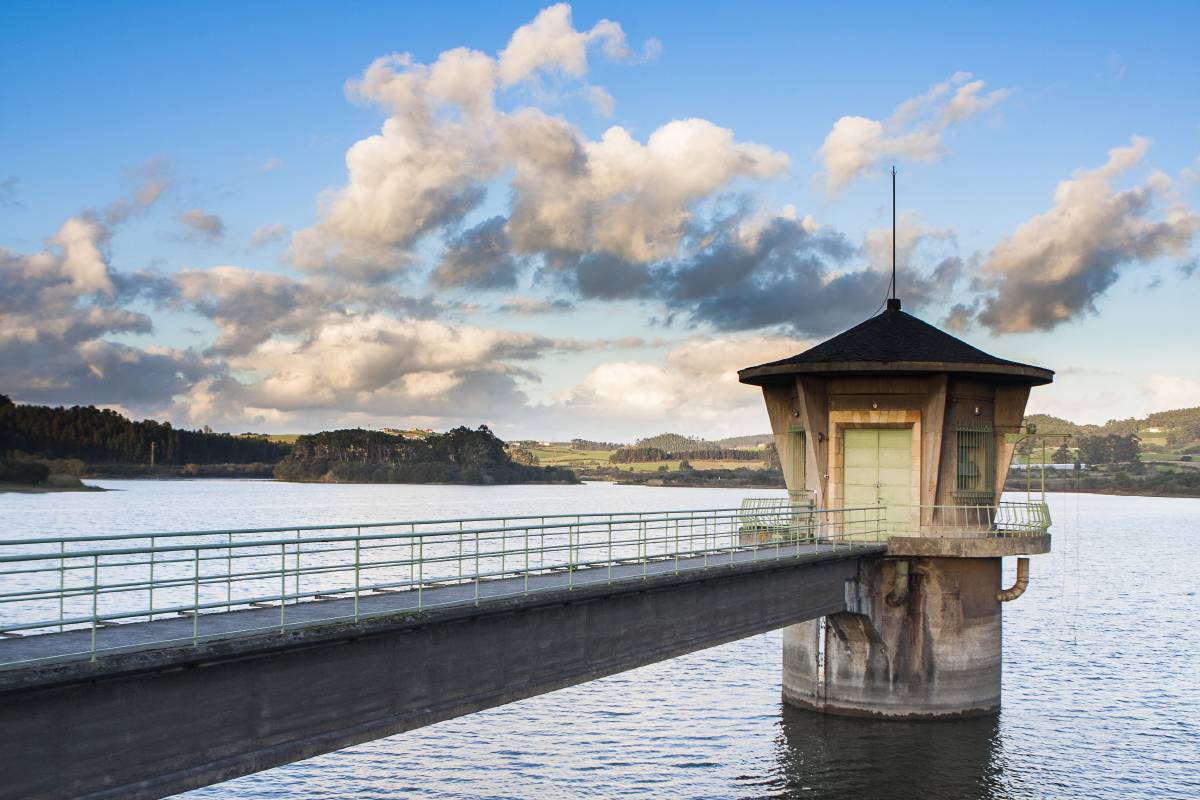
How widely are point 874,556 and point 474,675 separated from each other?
579 inches

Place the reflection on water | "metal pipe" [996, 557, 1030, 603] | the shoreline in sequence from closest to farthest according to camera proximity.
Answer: the reflection on water, "metal pipe" [996, 557, 1030, 603], the shoreline

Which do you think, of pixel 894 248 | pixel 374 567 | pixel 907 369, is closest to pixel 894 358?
pixel 907 369

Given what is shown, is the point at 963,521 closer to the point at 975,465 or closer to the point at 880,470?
the point at 975,465

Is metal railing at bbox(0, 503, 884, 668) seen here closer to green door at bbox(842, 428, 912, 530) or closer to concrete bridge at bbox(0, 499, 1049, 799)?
concrete bridge at bbox(0, 499, 1049, 799)

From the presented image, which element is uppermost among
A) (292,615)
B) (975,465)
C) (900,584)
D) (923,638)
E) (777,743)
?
(975,465)

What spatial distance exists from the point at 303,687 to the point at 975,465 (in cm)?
2146

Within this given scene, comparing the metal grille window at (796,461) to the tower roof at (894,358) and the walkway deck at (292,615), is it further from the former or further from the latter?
the walkway deck at (292,615)

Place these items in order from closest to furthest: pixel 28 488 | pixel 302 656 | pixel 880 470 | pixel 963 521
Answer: pixel 302 656
pixel 963 521
pixel 880 470
pixel 28 488

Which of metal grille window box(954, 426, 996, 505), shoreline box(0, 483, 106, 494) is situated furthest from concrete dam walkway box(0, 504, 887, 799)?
shoreline box(0, 483, 106, 494)

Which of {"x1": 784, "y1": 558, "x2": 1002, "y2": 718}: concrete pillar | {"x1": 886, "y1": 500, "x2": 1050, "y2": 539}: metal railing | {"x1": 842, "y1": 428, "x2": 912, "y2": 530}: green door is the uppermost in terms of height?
{"x1": 842, "y1": 428, "x2": 912, "y2": 530}: green door

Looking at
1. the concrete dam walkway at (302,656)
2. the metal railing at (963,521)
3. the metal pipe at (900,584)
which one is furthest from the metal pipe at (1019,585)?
the concrete dam walkway at (302,656)

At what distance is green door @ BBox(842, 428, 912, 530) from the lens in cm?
2975

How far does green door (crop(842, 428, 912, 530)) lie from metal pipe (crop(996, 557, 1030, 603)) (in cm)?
321

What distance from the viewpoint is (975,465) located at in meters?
30.1
